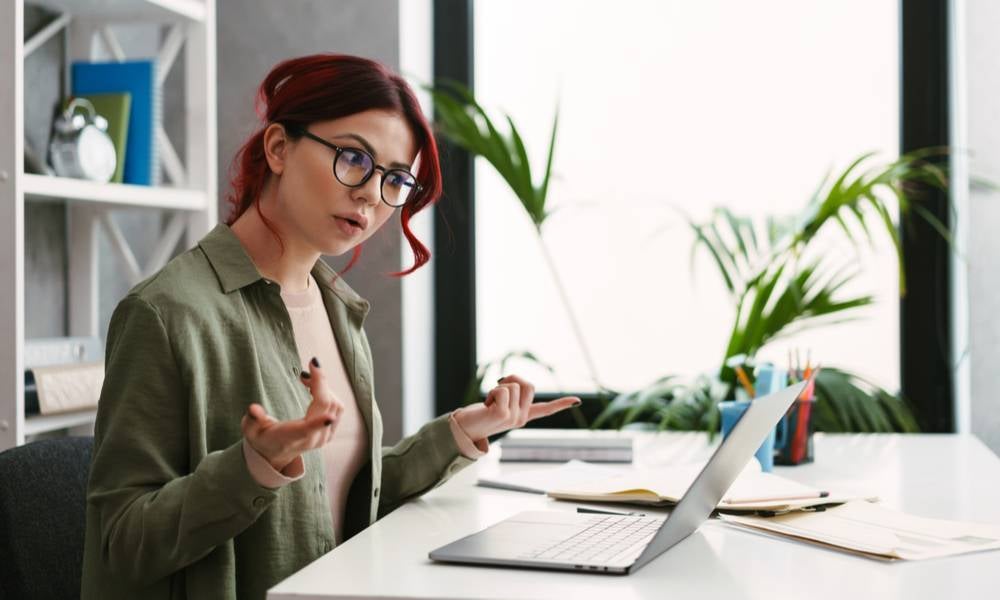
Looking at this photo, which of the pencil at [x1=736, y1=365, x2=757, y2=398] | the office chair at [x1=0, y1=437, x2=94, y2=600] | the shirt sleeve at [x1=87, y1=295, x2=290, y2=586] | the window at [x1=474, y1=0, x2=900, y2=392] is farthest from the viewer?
the window at [x1=474, y1=0, x2=900, y2=392]

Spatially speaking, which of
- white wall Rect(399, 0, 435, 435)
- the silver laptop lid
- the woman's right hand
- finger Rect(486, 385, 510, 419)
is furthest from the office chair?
white wall Rect(399, 0, 435, 435)

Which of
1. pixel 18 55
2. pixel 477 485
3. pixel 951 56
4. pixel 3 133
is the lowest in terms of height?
pixel 477 485

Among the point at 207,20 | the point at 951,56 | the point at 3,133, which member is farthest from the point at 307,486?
the point at 951,56

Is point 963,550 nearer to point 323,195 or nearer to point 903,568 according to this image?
point 903,568

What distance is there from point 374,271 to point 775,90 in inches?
42.9

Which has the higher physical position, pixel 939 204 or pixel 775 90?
pixel 775 90

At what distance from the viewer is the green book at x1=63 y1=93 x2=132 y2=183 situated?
7.26ft

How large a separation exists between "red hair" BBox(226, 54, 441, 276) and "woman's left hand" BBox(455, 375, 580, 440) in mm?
281

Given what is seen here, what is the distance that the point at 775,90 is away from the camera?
2.80 meters

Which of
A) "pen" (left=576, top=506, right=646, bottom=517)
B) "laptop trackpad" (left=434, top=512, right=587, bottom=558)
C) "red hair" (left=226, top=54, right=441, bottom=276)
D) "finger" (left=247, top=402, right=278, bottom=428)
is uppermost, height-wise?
"red hair" (left=226, top=54, right=441, bottom=276)

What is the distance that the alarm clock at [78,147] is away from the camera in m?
2.09

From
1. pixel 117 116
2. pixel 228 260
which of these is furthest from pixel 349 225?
pixel 117 116

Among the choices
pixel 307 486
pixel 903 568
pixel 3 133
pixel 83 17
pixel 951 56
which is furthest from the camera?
pixel 951 56

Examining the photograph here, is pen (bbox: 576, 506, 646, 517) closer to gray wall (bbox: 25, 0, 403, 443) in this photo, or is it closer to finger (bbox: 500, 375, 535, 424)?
finger (bbox: 500, 375, 535, 424)
